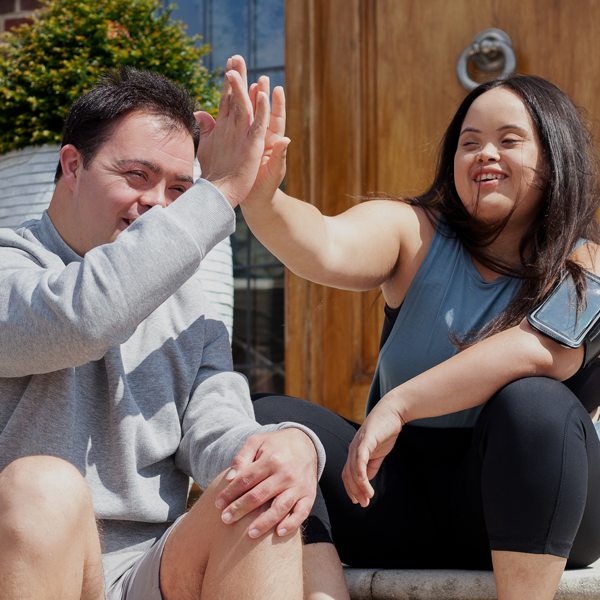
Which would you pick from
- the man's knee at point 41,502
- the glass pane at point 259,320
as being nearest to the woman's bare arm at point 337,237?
the man's knee at point 41,502

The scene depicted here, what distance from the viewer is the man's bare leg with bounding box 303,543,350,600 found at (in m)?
1.22

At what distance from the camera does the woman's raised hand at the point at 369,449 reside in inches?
47.3

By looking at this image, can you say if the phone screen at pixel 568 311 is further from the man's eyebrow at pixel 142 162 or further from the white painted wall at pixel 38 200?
the white painted wall at pixel 38 200

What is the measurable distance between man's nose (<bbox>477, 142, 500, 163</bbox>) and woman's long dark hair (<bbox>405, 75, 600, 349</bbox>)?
0.10 meters

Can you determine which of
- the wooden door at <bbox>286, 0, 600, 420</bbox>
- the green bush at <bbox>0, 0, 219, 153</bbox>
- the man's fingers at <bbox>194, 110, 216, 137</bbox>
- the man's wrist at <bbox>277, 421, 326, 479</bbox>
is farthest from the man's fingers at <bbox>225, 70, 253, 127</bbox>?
the wooden door at <bbox>286, 0, 600, 420</bbox>

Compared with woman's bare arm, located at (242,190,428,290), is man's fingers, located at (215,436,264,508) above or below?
below

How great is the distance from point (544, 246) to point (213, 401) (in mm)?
672

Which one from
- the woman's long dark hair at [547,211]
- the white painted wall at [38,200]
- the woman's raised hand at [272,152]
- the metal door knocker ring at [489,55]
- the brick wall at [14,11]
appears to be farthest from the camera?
the brick wall at [14,11]

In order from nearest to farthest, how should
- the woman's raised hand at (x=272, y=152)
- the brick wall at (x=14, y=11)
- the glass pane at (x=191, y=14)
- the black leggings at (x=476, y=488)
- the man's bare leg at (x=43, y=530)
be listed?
the man's bare leg at (x=43, y=530)
the black leggings at (x=476, y=488)
the woman's raised hand at (x=272, y=152)
the brick wall at (x=14, y=11)
the glass pane at (x=191, y=14)

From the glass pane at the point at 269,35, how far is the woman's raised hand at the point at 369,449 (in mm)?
1668

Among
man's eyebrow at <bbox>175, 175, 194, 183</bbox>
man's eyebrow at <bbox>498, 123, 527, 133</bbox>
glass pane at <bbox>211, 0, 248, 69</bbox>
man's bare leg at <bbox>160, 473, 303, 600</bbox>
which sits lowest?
man's bare leg at <bbox>160, 473, 303, 600</bbox>

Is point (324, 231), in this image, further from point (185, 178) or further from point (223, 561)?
point (223, 561)

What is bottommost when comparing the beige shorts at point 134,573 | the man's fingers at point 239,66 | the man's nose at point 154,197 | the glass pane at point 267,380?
the glass pane at point 267,380

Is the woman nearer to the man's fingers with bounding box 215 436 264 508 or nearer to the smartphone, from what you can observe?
the smartphone
